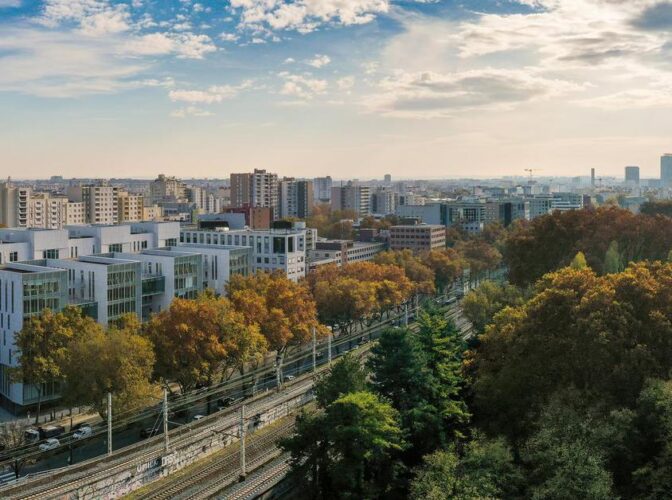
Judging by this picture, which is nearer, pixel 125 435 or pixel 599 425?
pixel 599 425

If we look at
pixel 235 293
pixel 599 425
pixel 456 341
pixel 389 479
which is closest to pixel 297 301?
pixel 235 293

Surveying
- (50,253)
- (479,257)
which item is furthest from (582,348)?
(479,257)

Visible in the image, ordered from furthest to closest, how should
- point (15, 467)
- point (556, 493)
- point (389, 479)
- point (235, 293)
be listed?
point (235, 293), point (15, 467), point (389, 479), point (556, 493)

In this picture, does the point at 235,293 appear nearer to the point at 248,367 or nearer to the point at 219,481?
the point at 248,367

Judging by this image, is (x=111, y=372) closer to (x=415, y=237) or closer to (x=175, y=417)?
(x=175, y=417)

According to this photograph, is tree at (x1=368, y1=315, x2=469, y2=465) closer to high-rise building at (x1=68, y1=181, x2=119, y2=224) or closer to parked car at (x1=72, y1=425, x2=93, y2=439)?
parked car at (x1=72, y1=425, x2=93, y2=439)

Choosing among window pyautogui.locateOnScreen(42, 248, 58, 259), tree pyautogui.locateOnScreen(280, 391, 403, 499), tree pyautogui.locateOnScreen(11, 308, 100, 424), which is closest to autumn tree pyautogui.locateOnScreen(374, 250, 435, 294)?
window pyautogui.locateOnScreen(42, 248, 58, 259)
